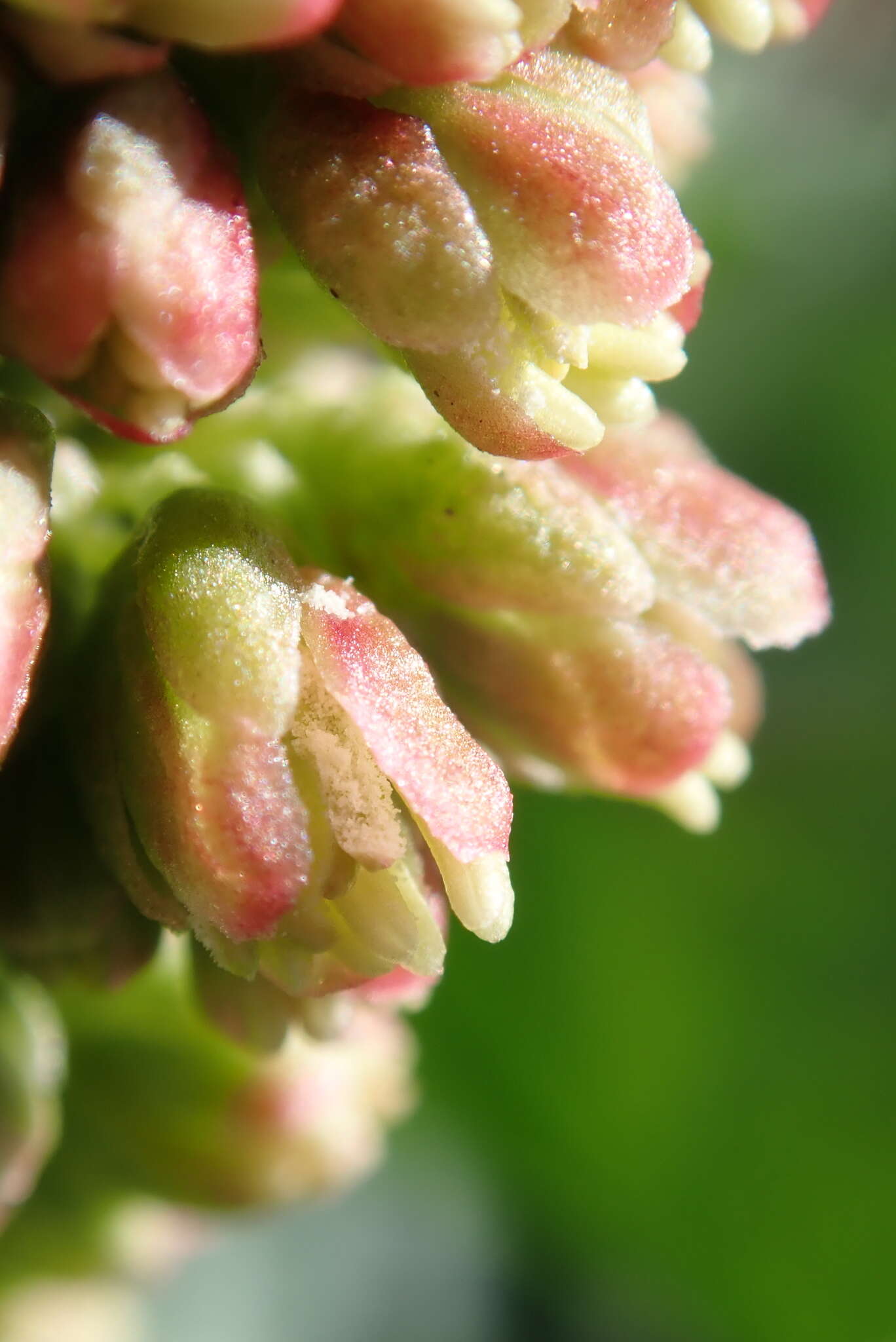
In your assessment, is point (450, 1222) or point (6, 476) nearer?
point (6, 476)

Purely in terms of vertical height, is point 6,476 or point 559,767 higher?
point 6,476

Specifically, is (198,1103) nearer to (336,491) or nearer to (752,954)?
(336,491)

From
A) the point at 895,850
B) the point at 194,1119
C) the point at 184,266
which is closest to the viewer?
the point at 184,266

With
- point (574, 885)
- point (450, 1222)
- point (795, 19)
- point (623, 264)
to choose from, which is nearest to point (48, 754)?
point (623, 264)

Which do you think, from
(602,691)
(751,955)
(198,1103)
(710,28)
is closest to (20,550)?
(602,691)

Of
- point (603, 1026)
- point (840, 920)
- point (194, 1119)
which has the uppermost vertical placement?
point (194, 1119)

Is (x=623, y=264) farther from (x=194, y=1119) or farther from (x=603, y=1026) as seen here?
(x=603, y=1026)

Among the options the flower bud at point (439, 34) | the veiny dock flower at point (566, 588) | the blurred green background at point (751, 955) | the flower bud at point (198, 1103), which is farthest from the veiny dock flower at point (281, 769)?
the blurred green background at point (751, 955)
